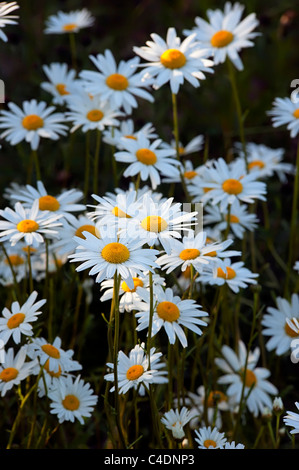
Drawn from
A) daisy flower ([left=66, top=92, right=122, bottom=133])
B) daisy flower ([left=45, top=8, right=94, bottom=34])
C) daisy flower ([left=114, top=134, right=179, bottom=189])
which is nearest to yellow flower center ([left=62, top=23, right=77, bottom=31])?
daisy flower ([left=45, top=8, right=94, bottom=34])

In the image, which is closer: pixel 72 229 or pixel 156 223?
pixel 156 223

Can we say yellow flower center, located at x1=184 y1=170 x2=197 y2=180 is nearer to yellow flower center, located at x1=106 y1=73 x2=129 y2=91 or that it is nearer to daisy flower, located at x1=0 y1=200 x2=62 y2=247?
yellow flower center, located at x1=106 y1=73 x2=129 y2=91

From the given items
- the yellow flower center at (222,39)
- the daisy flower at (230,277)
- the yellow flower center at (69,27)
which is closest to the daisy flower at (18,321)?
the daisy flower at (230,277)

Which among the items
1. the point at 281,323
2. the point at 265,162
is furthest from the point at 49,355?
the point at 265,162

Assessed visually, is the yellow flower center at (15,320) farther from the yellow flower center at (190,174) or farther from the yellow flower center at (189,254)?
the yellow flower center at (190,174)

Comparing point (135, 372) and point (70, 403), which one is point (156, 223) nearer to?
point (135, 372)
